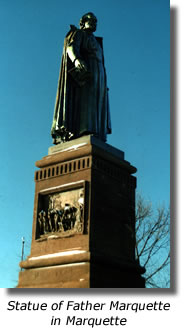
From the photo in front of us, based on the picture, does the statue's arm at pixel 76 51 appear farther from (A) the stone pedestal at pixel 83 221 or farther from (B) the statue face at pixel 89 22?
(A) the stone pedestal at pixel 83 221

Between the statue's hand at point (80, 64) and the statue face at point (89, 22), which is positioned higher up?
the statue face at point (89, 22)

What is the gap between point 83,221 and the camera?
34.7 feet

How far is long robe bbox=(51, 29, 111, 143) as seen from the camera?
12.2 metres

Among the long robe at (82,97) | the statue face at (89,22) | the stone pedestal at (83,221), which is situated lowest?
the stone pedestal at (83,221)

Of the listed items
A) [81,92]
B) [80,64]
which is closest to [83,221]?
[81,92]

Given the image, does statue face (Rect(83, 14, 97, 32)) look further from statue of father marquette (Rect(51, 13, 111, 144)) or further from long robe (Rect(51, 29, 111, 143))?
long robe (Rect(51, 29, 111, 143))

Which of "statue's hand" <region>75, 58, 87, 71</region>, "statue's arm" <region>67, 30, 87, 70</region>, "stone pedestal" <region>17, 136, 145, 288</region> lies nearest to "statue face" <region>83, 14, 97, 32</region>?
"statue's arm" <region>67, 30, 87, 70</region>

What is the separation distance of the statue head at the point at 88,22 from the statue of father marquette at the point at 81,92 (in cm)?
2

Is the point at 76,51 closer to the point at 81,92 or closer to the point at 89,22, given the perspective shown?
the point at 81,92

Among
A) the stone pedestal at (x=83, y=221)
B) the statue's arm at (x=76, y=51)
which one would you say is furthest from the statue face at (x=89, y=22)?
the stone pedestal at (x=83, y=221)

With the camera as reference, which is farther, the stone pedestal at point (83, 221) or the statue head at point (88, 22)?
the statue head at point (88, 22)

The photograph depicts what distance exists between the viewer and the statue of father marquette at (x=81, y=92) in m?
12.2
